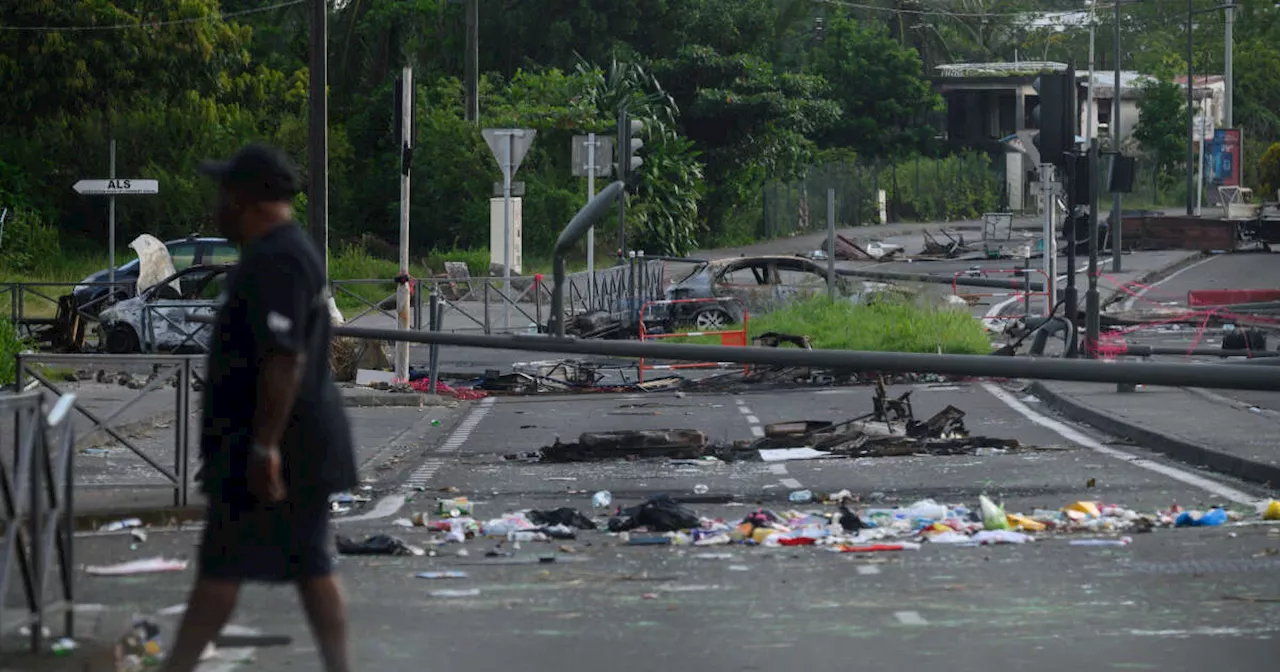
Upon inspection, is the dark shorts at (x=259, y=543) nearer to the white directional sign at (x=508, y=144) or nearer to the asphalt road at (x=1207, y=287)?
the asphalt road at (x=1207, y=287)

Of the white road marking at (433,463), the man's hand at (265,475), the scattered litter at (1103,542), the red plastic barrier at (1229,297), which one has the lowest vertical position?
the white road marking at (433,463)

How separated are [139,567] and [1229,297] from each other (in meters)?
24.7

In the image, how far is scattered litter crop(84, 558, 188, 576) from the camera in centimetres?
848

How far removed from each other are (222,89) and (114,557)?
36.7 metres

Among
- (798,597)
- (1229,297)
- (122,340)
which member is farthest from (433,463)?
(1229,297)

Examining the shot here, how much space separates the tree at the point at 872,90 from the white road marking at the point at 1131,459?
2047 inches

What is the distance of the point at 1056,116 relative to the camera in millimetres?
19125

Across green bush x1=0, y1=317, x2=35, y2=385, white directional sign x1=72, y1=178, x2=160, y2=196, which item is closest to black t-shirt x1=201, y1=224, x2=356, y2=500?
green bush x1=0, y1=317, x2=35, y2=385

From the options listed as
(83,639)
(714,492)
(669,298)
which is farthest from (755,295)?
(83,639)

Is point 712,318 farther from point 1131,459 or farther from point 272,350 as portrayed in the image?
point 272,350

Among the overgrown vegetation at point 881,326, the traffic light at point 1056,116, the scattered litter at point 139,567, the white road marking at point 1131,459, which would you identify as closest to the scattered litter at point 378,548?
the scattered litter at point 139,567

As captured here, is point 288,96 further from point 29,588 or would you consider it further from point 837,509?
point 29,588

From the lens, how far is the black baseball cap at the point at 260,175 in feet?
18.2

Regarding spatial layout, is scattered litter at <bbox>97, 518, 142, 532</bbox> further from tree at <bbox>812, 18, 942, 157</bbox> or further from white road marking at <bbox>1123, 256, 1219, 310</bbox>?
tree at <bbox>812, 18, 942, 157</bbox>
